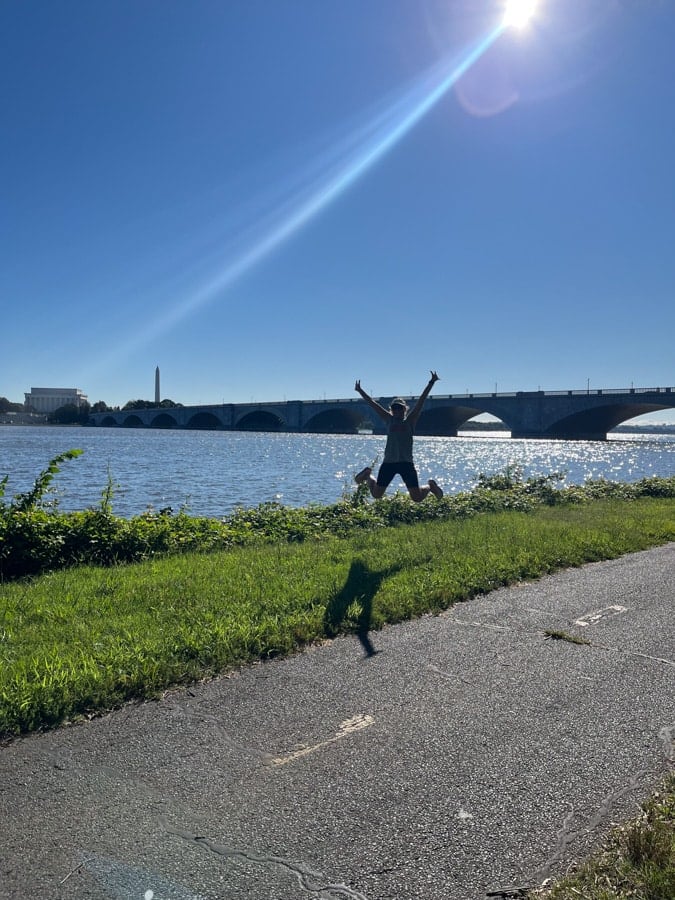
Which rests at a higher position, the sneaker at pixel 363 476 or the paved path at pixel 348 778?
the sneaker at pixel 363 476

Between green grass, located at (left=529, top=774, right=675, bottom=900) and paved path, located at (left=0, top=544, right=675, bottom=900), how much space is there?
0.33 ft

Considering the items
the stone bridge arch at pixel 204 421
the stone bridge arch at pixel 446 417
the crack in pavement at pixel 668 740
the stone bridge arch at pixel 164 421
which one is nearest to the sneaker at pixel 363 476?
the crack in pavement at pixel 668 740

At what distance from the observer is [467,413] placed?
307 ft

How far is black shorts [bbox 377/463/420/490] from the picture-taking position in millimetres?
10391

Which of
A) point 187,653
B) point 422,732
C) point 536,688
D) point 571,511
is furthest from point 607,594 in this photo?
point 571,511

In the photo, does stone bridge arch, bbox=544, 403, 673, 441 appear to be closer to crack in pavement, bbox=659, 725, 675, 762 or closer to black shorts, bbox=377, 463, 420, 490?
black shorts, bbox=377, 463, 420, 490

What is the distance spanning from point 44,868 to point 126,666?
6.14ft

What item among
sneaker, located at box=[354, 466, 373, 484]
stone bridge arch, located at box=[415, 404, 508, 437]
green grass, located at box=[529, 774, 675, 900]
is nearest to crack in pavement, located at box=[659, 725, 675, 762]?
green grass, located at box=[529, 774, 675, 900]

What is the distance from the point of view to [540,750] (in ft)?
11.3

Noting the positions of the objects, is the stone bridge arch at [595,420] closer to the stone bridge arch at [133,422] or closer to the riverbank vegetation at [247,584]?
the riverbank vegetation at [247,584]

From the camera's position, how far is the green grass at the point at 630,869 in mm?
2320

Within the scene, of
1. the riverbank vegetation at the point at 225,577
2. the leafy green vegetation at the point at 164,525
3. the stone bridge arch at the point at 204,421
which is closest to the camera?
the riverbank vegetation at the point at 225,577

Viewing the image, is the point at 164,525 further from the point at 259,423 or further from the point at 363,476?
the point at 259,423

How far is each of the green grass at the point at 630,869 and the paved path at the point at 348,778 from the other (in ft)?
0.33
